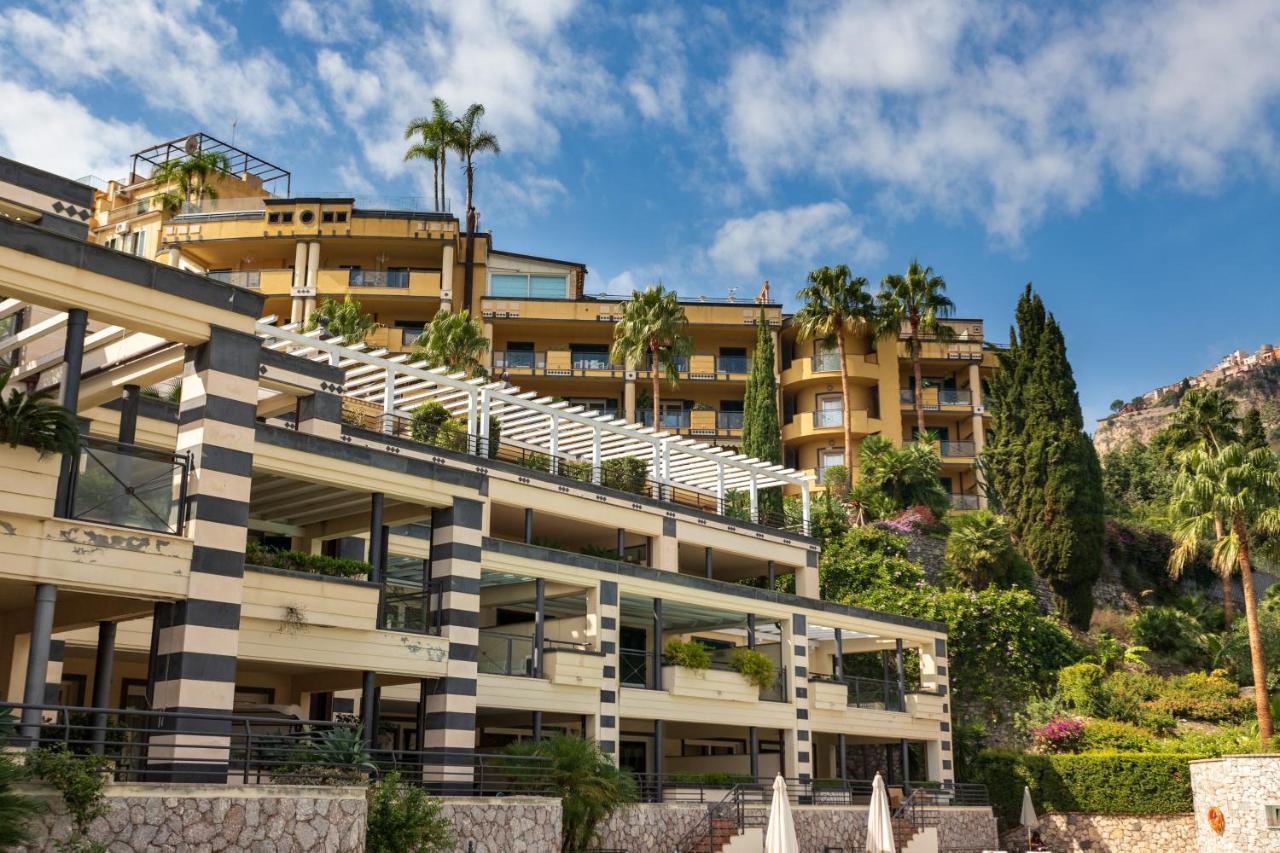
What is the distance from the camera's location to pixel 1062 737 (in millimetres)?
45531

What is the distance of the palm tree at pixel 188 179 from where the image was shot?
2702 inches

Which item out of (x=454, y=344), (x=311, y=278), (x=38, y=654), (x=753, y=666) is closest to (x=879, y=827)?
(x=753, y=666)

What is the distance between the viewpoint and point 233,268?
230ft

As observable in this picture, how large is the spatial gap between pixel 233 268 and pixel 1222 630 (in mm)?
52802

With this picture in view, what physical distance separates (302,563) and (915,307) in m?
53.6

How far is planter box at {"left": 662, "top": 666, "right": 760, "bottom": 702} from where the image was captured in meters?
35.8

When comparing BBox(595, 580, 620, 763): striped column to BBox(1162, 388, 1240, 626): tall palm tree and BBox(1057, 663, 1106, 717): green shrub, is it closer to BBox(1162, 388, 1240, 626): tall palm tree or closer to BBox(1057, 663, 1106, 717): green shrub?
BBox(1057, 663, 1106, 717): green shrub

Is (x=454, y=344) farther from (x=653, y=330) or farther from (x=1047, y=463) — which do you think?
(x=1047, y=463)

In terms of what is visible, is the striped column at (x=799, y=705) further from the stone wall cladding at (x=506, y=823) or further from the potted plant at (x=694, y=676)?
the stone wall cladding at (x=506, y=823)

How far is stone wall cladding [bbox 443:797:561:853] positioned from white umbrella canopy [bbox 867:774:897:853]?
11.1 meters

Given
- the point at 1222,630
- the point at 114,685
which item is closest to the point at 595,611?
the point at 114,685

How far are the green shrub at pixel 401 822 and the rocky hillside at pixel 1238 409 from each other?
12047 cm

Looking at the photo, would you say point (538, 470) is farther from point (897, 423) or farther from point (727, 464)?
point (897, 423)

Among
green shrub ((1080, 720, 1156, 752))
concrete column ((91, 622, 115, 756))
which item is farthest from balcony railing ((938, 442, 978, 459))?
concrete column ((91, 622, 115, 756))
